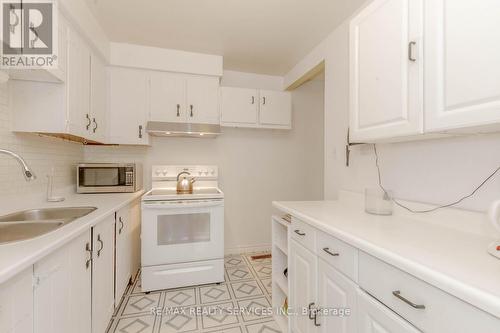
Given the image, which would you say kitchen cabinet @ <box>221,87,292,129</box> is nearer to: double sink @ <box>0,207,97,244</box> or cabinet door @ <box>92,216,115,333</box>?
cabinet door @ <box>92,216,115,333</box>

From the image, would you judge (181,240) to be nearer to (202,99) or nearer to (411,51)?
(202,99)

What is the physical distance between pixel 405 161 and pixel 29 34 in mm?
2242

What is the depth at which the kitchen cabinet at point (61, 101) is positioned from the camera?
152cm

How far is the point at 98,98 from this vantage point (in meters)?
2.11

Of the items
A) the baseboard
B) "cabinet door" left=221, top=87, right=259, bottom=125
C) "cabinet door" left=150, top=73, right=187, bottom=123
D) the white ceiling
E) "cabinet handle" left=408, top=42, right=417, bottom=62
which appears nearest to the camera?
"cabinet handle" left=408, top=42, right=417, bottom=62

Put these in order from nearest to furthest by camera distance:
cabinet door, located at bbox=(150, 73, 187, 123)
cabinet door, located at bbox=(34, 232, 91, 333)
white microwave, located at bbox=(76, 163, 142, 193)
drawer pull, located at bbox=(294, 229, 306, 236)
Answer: cabinet door, located at bbox=(34, 232, 91, 333), drawer pull, located at bbox=(294, 229, 306, 236), white microwave, located at bbox=(76, 163, 142, 193), cabinet door, located at bbox=(150, 73, 187, 123)

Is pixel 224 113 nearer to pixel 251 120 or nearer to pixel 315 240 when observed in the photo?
pixel 251 120

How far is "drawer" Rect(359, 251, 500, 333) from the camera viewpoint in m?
0.54

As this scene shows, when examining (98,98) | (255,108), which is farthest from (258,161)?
(98,98)

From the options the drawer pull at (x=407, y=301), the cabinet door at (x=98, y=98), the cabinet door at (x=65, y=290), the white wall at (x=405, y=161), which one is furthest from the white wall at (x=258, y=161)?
the drawer pull at (x=407, y=301)

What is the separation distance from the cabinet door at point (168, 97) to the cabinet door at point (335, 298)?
79.7 inches

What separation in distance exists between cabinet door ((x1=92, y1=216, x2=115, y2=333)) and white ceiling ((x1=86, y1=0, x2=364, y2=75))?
161cm

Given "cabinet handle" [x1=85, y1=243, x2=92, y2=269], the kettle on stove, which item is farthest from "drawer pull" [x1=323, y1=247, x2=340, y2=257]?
the kettle on stove

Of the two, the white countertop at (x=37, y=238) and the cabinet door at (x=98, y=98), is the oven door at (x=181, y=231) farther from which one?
the cabinet door at (x=98, y=98)
